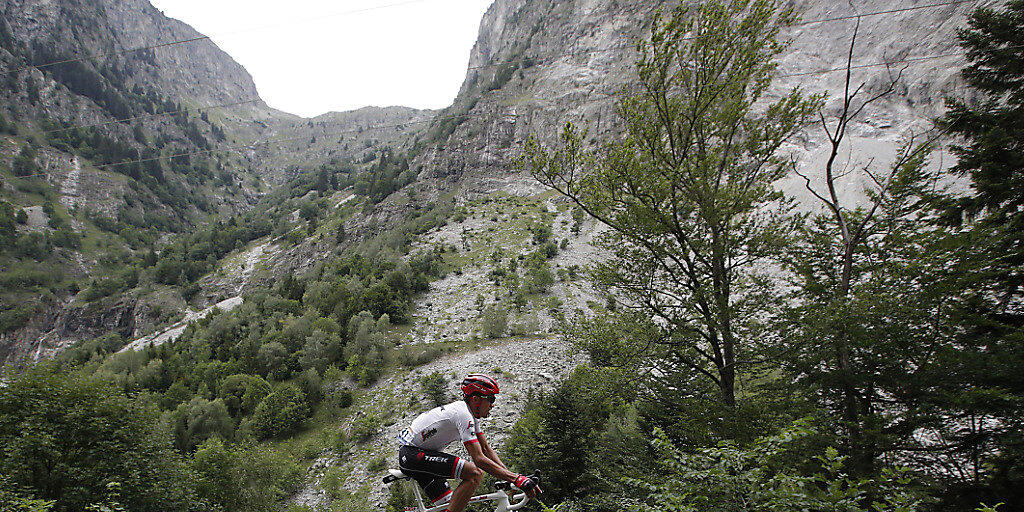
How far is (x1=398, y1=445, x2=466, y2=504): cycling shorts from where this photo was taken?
3.61 m

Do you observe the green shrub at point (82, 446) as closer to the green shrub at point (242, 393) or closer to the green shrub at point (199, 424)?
the green shrub at point (199, 424)

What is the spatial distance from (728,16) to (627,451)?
10.4m

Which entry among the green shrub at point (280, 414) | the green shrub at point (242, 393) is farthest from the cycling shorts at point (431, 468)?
the green shrub at point (242, 393)

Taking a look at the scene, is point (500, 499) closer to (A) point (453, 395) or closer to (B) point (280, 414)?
(A) point (453, 395)

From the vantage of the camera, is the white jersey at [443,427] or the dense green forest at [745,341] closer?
the white jersey at [443,427]

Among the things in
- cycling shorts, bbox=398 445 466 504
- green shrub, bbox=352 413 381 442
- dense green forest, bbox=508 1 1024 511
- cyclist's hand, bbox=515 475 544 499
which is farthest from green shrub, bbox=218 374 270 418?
cyclist's hand, bbox=515 475 544 499

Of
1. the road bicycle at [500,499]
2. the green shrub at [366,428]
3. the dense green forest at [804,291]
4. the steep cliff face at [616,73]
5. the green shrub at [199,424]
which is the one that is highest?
the steep cliff face at [616,73]

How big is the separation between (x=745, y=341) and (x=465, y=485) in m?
A: 6.98

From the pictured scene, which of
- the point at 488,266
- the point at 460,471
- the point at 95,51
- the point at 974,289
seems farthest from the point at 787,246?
the point at 95,51

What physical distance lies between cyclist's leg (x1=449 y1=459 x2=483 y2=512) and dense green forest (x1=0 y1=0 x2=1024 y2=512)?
1.71 m

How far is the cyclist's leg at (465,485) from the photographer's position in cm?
348

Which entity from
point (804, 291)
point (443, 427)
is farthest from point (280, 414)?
point (804, 291)

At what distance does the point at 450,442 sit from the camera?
11.5 feet

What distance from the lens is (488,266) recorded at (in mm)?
42500
